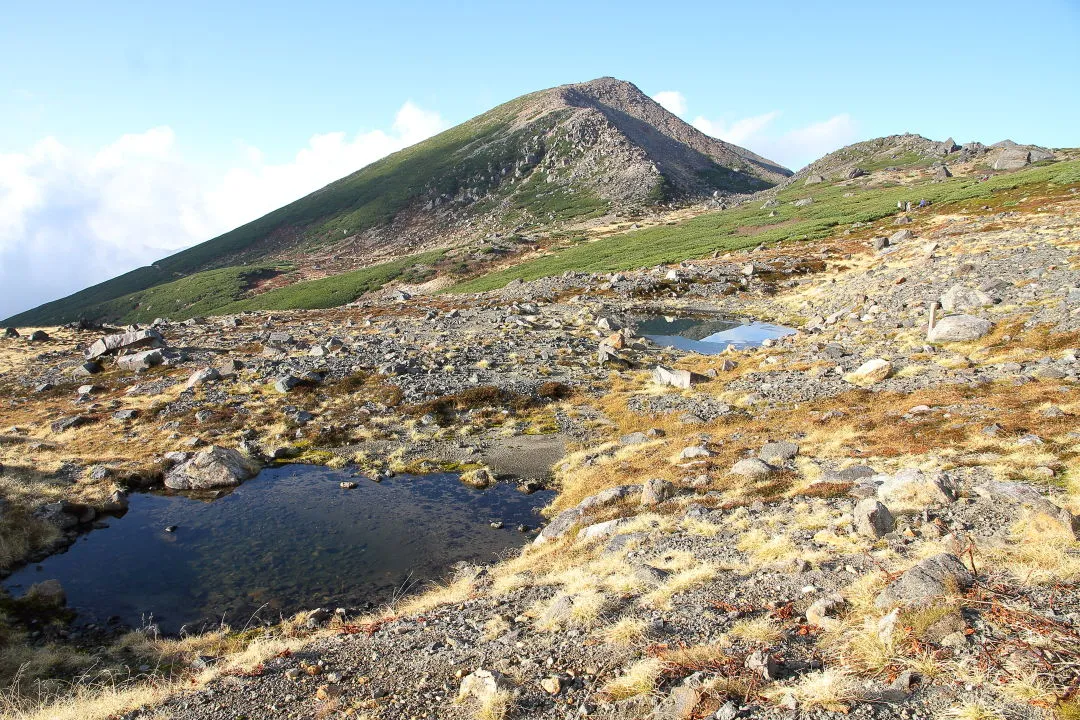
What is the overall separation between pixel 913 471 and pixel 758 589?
6.39m

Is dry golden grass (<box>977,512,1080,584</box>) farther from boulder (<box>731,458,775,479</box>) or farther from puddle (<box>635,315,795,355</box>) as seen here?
puddle (<box>635,315,795,355</box>)

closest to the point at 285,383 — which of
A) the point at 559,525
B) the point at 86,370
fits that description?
the point at 86,370

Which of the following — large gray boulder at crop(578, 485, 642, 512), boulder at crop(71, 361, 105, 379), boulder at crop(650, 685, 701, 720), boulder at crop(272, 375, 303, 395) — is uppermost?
boulder at crop(71, 361, 105, 379)

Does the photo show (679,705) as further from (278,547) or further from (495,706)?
(278,547)

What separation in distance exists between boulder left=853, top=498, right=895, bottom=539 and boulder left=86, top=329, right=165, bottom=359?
50.5m

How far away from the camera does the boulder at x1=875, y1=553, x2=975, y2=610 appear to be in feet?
28.2

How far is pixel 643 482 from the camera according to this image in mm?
20156

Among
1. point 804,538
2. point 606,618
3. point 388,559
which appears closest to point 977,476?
point 804,538

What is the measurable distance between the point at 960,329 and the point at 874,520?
24583 mm

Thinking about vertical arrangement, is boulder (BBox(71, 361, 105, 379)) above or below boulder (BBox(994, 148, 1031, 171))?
below

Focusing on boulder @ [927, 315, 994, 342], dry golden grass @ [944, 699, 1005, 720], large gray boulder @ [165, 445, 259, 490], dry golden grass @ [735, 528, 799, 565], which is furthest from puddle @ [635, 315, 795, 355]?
dry golden grass @ [944, 699, 1005, 720]

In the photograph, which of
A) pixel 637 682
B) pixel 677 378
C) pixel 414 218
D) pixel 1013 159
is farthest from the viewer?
pixel 414 218

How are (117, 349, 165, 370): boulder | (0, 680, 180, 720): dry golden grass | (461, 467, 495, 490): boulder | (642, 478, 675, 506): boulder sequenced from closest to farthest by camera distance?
1. (0, 680, 180, 720): dry golden grass
2. (642, 478, 675, 506): boulder
3. (461, 467, 495, 490): boulder
4. (117, 349, 165, 370): boulder

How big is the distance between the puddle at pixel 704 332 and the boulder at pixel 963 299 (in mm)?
12527
